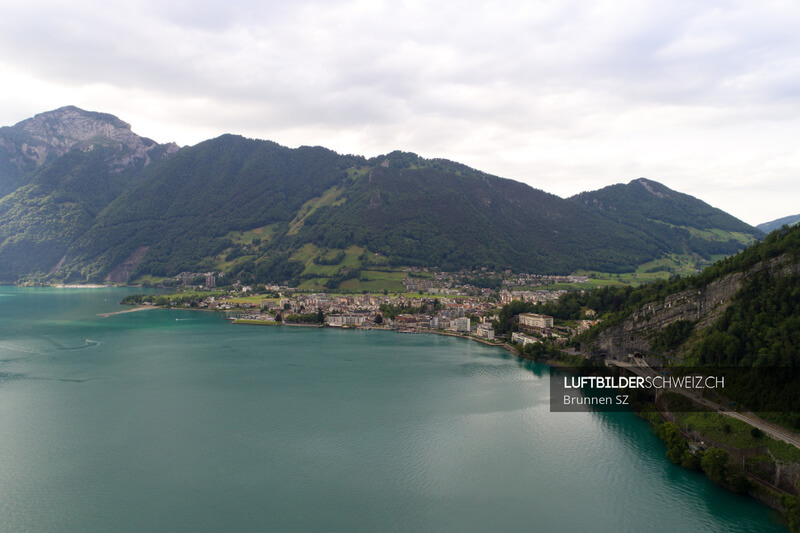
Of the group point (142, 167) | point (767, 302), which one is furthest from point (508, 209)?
point (142, 167)

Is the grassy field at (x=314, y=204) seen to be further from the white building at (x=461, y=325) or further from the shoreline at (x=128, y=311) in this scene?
the white building at (x=461, y=325)

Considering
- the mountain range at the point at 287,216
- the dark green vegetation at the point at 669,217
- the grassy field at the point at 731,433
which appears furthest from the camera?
the dark green vegetation at the point at 669,217

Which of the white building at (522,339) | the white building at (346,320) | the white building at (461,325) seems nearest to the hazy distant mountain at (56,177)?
the white building at (346,320)

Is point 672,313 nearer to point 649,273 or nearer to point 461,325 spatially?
point 461,325

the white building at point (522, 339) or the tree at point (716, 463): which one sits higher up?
the white building at point (522, 339)

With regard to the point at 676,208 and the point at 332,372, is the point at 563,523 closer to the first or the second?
the point at 332,372

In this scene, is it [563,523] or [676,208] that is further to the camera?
[676,208]

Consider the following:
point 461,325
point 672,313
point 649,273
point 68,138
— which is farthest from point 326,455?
point 68,138
